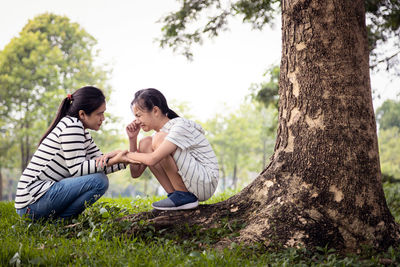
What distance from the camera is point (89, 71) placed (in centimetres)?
2131

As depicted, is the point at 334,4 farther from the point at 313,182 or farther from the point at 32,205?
the point at 32,205

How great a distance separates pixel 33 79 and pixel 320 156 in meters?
18.3

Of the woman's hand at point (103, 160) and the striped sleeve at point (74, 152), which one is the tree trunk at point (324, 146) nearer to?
the woman's hand at point (103, 160)

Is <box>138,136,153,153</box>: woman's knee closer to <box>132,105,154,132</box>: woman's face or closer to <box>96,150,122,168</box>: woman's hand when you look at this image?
<box>132,105,154,132</box>: woman's face

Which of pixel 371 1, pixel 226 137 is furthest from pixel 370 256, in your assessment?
pixel 226 137

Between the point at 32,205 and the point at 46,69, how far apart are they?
54.0 feet

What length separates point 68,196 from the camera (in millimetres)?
3691

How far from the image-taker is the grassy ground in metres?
2.62

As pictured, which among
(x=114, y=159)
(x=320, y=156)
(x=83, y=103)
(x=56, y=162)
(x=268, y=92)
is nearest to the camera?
(x=320, y=156)

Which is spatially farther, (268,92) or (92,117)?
(268,92)

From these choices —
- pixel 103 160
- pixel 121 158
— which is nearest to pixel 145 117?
pixel 121 158

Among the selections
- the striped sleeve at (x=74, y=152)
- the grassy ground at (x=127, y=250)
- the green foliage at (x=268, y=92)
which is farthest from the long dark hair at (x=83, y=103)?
the green foliage at (x=268, y=92)

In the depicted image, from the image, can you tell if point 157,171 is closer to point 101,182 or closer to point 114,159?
point 114,159

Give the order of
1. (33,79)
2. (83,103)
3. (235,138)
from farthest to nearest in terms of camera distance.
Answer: (235,138) → (33,79) → (83,103)
